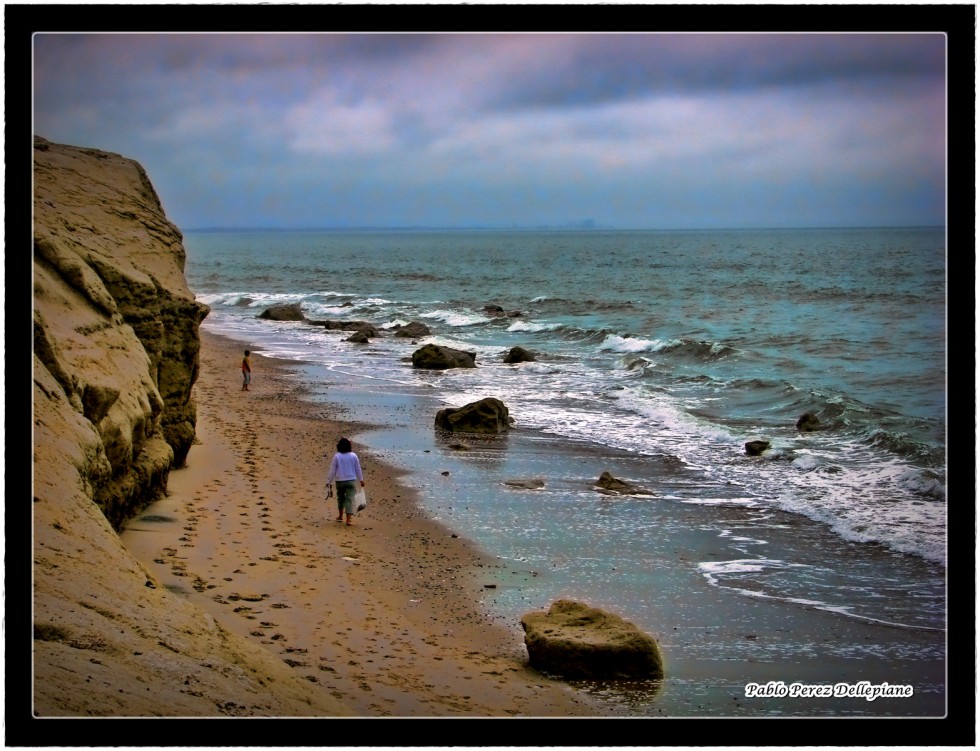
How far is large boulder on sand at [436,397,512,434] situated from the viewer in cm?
1897

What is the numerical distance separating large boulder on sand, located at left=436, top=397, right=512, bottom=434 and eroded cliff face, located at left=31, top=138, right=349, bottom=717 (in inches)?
245

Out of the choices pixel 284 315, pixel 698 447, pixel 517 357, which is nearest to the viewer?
→ pixel 698 447

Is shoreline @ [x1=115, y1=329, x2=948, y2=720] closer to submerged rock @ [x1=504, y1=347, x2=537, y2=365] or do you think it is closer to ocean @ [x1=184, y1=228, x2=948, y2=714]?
ocean @ [x1=184, y1=228, x2=948, y2=714]

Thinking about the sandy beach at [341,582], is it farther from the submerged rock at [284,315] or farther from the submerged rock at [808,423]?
the submerged rock at [284,315]

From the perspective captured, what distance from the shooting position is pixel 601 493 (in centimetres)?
1430

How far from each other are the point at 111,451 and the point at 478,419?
9.82 meters

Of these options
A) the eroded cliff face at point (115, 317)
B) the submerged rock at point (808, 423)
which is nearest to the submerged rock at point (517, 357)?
the submerged rock at point (808, 423)

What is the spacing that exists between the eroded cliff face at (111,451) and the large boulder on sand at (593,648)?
92.3 inches

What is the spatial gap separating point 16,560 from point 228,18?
338 cm

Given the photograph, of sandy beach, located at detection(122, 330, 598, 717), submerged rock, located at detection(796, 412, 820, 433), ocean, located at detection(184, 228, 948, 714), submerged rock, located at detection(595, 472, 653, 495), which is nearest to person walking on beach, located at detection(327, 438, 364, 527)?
sandy beach, located at detection(122, 330, 598, 717)

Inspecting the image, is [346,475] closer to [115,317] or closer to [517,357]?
[115,317]

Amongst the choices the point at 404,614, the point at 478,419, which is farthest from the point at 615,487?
the point at 404,614

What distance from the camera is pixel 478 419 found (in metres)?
19.0

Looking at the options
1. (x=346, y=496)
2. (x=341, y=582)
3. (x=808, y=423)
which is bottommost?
(x=341, y=582)
